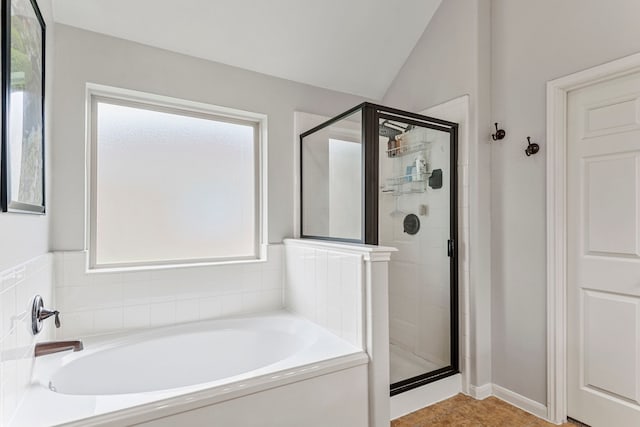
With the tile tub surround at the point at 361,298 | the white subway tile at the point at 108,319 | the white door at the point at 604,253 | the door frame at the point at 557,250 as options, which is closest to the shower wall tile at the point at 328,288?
the tile tub surround at the point at 361,298

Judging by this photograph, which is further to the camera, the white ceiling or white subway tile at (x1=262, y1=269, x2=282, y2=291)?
white subway tile at (x1=262, y1=269, x2=282, y2=291)

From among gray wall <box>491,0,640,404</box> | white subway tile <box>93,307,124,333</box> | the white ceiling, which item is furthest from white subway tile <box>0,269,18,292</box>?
gray wall <box>491,0,640,404</box>

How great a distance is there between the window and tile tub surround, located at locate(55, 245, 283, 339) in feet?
0.45

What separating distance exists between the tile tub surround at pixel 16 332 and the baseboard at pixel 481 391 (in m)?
2.43

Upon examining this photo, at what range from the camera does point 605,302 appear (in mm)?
1858

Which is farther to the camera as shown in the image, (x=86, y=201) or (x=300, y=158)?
(x=300, y=158)

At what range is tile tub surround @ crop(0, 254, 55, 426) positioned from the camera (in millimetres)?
1040

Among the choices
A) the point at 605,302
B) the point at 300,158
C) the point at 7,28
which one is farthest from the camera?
the point at 300,158

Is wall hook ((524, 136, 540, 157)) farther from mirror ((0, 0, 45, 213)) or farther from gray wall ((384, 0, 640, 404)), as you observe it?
mirror ((0, 0, 45, 213))

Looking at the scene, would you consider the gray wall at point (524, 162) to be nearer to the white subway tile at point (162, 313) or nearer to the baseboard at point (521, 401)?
the baseboard at point (521, 401)

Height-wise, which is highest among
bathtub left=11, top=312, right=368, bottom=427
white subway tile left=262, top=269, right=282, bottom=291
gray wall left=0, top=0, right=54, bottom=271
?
gray wall left=0, top=0, right=54, bottom=271

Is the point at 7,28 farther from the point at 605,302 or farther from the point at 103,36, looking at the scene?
the point at 605,302

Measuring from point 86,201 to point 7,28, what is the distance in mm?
1112

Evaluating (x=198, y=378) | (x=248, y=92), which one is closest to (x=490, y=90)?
(x=248, y=92)
